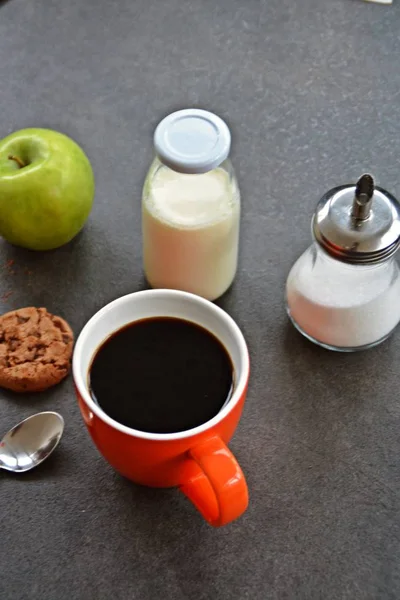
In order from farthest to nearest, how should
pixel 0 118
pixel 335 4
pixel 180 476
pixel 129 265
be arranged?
pixel 335 4 < pixel 0 118 < pixel 129 265 < pixel 180 476

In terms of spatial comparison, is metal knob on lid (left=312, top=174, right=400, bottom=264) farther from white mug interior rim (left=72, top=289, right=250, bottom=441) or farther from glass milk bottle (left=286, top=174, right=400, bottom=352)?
white mug interior rim (left=72, top=289, right=250, bottom=441)

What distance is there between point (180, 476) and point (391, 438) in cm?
22

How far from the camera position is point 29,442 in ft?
2.31

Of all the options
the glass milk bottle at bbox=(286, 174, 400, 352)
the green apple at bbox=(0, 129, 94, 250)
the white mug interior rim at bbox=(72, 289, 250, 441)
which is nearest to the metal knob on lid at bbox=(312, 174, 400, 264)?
the glass milk bottle at bbox=(286, 174, 400, 352)

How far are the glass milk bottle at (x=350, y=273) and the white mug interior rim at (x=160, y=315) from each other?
0.12 metres

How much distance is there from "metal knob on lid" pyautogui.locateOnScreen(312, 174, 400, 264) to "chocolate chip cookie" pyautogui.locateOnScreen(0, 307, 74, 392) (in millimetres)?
268

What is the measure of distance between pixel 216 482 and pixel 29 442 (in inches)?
8.7

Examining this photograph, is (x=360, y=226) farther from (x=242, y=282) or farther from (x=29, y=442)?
(x=29, y=442)

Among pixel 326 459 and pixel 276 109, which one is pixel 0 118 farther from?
pixel 326 459

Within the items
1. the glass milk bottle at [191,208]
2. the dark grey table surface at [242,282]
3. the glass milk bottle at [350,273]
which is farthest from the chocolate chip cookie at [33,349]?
the glass milk bottle at [350,273]

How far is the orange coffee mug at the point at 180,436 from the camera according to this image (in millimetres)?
568

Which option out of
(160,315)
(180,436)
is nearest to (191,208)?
(160,315)

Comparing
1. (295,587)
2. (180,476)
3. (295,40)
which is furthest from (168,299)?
(295,40)

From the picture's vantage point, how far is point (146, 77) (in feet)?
3.23
